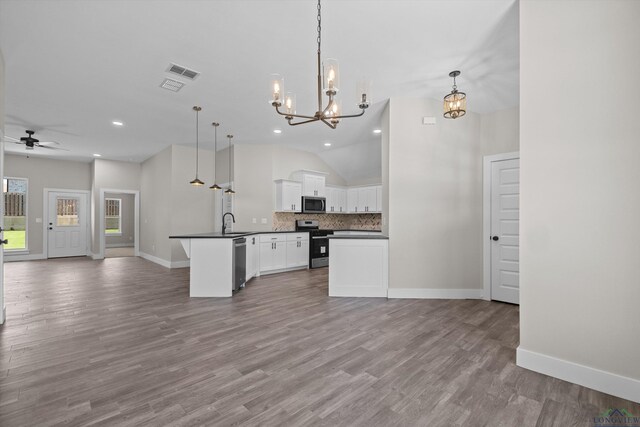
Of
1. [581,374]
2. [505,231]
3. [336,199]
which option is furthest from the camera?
[336,199]

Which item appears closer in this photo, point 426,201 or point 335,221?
point 426,201

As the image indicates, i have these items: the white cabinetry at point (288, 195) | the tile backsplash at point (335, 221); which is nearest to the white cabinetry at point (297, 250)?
the tile backsplash at point (335, 221)

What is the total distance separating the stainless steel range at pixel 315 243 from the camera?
22.7ft

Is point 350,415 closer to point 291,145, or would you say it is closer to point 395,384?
point 395,384

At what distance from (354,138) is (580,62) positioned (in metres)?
4.35

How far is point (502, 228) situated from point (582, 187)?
2292mm

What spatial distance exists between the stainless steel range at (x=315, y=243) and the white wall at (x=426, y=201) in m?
2.81

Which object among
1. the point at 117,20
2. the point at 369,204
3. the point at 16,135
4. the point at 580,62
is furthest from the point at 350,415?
the point at 16,135

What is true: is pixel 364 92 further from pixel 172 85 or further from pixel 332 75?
pixel 172 85

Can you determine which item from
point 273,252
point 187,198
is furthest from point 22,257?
point 273,252

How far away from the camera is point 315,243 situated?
23.0ft

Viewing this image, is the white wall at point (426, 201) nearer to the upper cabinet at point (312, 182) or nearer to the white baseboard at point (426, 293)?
the white baseboard at point (426, 293)

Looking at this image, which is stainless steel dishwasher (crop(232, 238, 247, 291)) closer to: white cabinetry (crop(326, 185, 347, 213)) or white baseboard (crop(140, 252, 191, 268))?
white baseboard (crop(140, 252, 191, 268))

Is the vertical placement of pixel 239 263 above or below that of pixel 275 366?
above
